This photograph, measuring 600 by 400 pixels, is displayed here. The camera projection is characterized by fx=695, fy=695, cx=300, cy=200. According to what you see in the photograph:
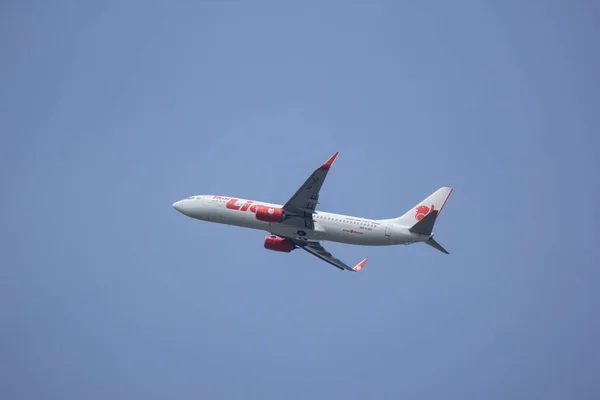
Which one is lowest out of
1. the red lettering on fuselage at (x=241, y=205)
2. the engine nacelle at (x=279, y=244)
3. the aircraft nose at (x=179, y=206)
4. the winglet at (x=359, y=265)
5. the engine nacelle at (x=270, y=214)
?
the winglet at (x=359, y=265)

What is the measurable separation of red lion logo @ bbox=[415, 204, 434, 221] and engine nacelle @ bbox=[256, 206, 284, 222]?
12.4 metres

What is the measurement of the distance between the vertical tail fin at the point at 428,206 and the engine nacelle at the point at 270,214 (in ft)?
35.1

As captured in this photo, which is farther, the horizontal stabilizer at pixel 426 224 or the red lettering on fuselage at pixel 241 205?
the red lettering on fuselage at pixel 241 205

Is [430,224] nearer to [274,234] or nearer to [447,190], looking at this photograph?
[447,190]

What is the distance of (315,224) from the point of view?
211ft

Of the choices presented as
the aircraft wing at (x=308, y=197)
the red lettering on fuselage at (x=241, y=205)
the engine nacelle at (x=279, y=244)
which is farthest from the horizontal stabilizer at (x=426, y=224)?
the red lettering on fuselage at (x=241, y=205)

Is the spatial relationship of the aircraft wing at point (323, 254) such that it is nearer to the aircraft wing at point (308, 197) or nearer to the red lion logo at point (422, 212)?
the aircraft wing at point (308, 197)

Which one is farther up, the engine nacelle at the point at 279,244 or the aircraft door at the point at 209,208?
the aircraft door at the point at 209,208

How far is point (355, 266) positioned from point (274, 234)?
400 inches

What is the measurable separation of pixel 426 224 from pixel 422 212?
4.59 metres

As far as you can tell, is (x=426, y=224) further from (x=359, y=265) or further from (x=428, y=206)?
(x=359, y=265)

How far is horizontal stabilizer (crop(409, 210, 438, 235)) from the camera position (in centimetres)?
5881

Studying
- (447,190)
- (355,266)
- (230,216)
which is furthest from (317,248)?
(447,190)

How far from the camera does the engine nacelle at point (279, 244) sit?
229ft
